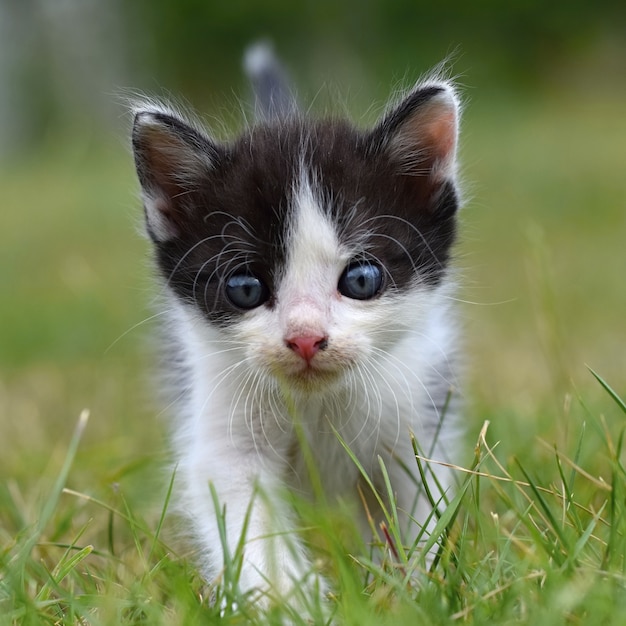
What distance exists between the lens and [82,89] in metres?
17.8

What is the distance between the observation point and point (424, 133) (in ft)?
8.41

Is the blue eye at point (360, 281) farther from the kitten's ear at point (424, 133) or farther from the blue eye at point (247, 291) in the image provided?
the kitten's ear at point (424, 133)

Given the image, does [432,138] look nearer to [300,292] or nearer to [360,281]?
[360,281]

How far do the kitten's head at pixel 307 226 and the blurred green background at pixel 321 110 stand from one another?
28 cm

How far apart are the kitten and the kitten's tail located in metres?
0.48

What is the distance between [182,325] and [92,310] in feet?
11.5

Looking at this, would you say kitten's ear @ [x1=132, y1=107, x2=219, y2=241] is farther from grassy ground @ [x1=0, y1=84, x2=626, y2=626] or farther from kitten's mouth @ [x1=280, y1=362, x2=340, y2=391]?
kitten's mouth @ [x1=280, y1=362, x2=340, y2=391]

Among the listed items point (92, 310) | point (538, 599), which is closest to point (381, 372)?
point (538, 599)

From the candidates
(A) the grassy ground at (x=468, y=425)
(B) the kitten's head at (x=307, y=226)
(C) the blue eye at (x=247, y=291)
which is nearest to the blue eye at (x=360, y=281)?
(B) the kitten's head at (x=307, y=226)

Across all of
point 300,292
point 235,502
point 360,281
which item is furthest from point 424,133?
point 235,502

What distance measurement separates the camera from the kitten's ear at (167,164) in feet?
8.16

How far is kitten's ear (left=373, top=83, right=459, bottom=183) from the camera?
2.48 meters

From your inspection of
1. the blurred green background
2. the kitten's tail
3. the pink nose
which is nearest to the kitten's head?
the pink nose

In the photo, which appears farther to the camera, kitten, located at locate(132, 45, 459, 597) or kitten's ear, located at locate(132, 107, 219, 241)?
kitten's ear, located at locate(132, 107, 219, 241)
